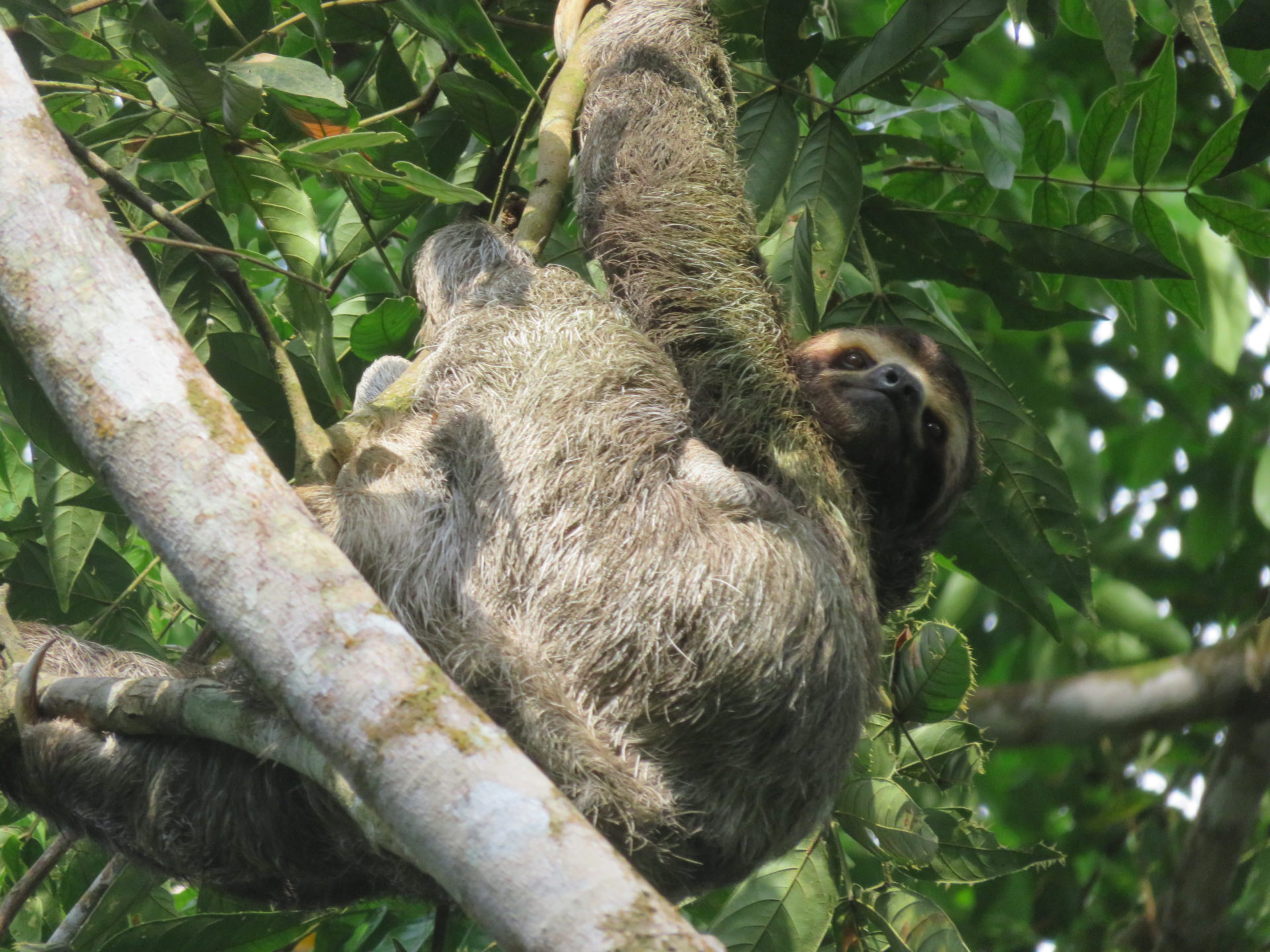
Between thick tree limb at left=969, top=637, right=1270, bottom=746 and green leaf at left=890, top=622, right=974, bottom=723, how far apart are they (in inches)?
47.9

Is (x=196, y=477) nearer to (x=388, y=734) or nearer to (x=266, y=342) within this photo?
(x=388, y=734)

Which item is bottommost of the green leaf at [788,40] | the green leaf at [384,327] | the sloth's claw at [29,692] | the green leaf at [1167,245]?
the sloth's claw at [29,692]

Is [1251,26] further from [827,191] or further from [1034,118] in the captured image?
[1034,118]

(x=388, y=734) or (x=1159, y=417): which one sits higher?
(x=388, y=734)

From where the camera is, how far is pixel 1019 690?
22.5 feet

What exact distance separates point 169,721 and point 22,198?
6.57ft

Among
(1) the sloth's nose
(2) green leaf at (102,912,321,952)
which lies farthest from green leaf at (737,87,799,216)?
(2) green leaf at (102,912,321,952)

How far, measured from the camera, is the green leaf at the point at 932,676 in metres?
5.18

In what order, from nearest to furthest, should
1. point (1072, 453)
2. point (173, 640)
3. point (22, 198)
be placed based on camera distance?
point (22, 198)
point (173, 640)
point (1072, 453)

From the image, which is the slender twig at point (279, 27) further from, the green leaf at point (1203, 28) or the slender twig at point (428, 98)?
the green leaf at point (1203, 28)

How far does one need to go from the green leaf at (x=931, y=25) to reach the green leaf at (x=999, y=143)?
0.29m

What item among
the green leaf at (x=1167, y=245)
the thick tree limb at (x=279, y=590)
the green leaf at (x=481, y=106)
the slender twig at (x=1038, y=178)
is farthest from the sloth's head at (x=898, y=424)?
the thick tree limb at (x=279, y=590)

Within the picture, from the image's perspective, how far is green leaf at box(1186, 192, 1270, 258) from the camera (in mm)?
5426

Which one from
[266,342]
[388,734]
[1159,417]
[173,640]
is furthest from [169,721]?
[1159,417]
